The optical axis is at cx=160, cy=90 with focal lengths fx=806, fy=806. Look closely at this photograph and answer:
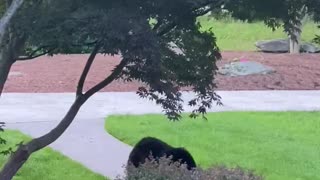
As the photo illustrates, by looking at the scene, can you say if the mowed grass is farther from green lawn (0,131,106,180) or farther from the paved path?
green lawn (0,131,106,180)

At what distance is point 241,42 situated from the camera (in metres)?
26.9

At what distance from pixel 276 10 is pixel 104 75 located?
12.5 m

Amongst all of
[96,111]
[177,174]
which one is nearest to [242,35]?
[96,111]

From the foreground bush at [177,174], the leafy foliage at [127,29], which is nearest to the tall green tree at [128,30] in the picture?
the leafy foliage at [127,29]

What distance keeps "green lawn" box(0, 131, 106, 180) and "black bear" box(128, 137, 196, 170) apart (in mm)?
1267

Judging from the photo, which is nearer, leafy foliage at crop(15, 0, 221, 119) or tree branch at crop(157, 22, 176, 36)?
leafy foliage at crop(15, 0, 221, 119)

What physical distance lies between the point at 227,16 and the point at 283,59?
52.0 feet

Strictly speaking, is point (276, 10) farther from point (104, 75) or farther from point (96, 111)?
point (104, 75)

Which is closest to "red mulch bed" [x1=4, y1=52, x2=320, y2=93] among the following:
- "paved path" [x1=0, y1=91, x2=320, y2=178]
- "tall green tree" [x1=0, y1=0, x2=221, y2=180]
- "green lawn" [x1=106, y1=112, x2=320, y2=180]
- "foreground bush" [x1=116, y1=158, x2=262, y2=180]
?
"paved path" [x1=0, y1=91, x2=320, y2=178]

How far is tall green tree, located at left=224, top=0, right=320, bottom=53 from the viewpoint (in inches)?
183

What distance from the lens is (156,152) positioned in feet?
22.2

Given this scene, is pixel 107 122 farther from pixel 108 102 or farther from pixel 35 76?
pixel 35 76

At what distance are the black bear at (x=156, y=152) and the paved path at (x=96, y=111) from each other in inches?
51.3

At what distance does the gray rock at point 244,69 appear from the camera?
18.2 metres
